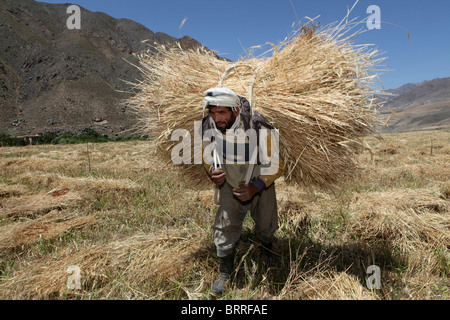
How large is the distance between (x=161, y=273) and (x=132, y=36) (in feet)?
323

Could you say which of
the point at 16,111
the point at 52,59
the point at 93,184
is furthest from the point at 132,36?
the point at 93,184

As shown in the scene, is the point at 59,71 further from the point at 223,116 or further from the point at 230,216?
the point at 230,216

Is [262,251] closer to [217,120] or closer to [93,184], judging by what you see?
[217,120]

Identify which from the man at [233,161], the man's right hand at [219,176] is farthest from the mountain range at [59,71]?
the man's right hand at [219,176]

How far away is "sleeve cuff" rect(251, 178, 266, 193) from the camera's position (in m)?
1.91

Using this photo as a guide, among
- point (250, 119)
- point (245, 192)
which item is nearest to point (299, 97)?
point (250, 119)

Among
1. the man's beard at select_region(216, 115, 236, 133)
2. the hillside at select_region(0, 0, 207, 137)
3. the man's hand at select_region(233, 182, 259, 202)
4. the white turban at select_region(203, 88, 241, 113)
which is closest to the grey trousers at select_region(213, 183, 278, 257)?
the man's hand at select_region(233, 182, 259, 202)

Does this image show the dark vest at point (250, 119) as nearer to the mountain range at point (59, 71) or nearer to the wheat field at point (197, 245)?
the wheat field at point (197, 245)

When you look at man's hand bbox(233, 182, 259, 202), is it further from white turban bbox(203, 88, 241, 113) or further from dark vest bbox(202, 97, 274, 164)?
white turban bbox(203, 88, 241, 113)

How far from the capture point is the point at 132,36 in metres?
88.2

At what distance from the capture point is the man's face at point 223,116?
190 cm

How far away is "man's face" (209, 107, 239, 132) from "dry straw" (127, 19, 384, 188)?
187 millimetres

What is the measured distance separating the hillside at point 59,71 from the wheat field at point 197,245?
106 feet

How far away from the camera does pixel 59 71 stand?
181 feet
